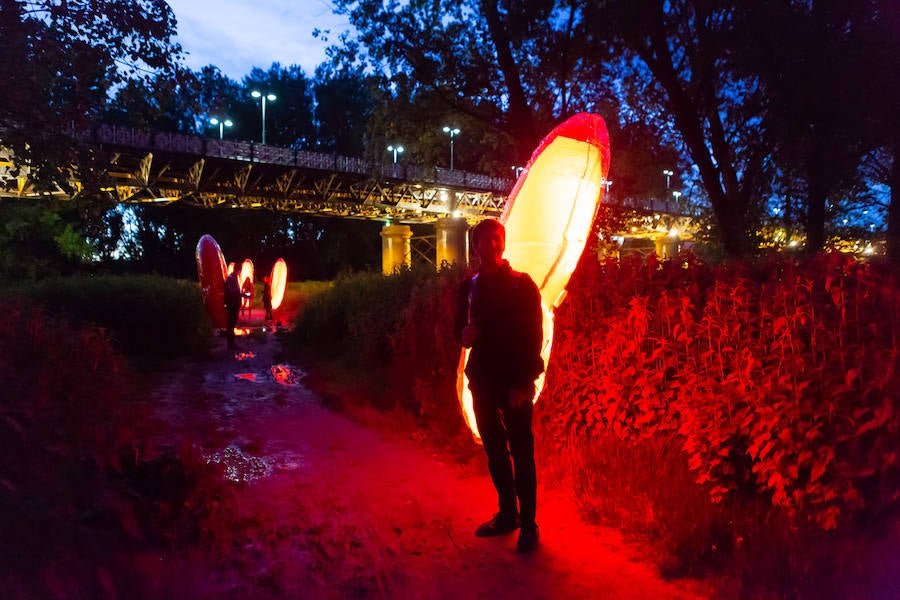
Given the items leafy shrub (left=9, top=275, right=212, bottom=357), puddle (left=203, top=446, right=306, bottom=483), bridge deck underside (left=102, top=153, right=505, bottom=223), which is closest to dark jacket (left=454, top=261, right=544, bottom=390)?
puddle (left=203, top=446, right=306, bottom=483)

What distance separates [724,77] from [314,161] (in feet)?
75.8

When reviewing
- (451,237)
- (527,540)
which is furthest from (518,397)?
(451,237)

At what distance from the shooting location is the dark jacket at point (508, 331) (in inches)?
156

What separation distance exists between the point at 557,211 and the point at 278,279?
73.8 feet

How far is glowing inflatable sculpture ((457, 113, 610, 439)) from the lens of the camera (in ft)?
16.7

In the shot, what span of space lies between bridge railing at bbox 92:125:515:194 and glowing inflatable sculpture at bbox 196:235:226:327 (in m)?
5.15

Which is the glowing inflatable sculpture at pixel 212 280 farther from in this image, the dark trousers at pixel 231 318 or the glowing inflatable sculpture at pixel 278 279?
the glowing inflatable sculpture at pixel 278 279

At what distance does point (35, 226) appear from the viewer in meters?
36.7

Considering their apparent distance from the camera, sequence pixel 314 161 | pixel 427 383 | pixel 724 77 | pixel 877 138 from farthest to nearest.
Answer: pixel 314 161
pixel 724 77
pixel 877 138
pixel 427 383

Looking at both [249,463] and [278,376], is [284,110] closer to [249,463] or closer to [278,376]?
[278,376]

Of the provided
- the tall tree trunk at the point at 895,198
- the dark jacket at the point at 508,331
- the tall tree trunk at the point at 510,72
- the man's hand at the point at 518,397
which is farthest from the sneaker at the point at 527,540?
the tall tree trunk at the point at 895,198

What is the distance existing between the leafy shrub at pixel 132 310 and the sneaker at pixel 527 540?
11325mm

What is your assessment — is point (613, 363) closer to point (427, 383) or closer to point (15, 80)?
point (427, 383)

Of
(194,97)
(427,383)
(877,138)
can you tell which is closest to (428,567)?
(427,383)
